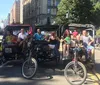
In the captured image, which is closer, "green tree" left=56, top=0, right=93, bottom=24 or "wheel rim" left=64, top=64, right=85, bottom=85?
"wheel rim" left=64, top=64, right=85, bottom=85

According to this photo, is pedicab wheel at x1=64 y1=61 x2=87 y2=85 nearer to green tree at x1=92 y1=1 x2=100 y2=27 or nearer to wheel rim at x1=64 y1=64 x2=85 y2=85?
wheel rim at x1=64 y1=64 x2=85 y2=85

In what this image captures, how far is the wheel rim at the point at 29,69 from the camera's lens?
10258 millimetres

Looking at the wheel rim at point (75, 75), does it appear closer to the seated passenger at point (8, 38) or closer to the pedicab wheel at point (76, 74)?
the pedicab wheel at point (76, 74)

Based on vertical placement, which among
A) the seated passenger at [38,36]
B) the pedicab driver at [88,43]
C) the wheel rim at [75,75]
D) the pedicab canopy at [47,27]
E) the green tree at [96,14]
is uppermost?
the green tree at [96,14]

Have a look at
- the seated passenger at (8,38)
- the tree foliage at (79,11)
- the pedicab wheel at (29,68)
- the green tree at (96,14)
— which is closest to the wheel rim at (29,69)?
the pedicab wheel at (29,68)

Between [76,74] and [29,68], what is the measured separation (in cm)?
166

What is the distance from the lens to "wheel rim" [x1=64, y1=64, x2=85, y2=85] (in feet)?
30.3

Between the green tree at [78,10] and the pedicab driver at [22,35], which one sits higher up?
the green tree at [78,10]

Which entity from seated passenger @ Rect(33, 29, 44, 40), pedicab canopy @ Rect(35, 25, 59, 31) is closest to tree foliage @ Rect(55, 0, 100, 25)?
pedicab canopy @ Rect(35, 25, 59, 31)

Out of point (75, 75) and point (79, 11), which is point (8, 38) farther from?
point (79, 11)

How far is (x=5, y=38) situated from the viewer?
15109 mm

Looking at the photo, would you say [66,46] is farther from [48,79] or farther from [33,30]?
[48,79]

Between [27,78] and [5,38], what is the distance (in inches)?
202

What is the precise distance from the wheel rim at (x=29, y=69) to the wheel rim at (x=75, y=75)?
120 centimetres
